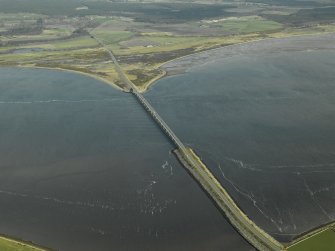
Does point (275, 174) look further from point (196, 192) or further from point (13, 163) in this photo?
point (13, 163)

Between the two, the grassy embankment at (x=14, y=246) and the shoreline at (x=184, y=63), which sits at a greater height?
the grassy embankment at (x=14, y=246)

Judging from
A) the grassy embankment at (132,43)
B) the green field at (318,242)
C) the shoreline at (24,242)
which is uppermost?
the green field at (318,242)

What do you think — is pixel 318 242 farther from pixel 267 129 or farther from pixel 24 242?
pixel 267 129

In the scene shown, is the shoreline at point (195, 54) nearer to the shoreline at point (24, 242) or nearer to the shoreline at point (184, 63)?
the shoreline at point (184, 63)

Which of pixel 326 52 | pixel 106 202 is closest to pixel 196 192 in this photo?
pixel 106 202

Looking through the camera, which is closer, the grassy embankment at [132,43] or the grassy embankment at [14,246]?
the grassy embankment at [14,246]

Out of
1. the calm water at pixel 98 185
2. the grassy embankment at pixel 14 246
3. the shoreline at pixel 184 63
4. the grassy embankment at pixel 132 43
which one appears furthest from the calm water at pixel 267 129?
the grassy embankment at pixel 14 246

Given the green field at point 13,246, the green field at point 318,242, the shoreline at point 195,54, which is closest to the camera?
the green field at point 318,242
